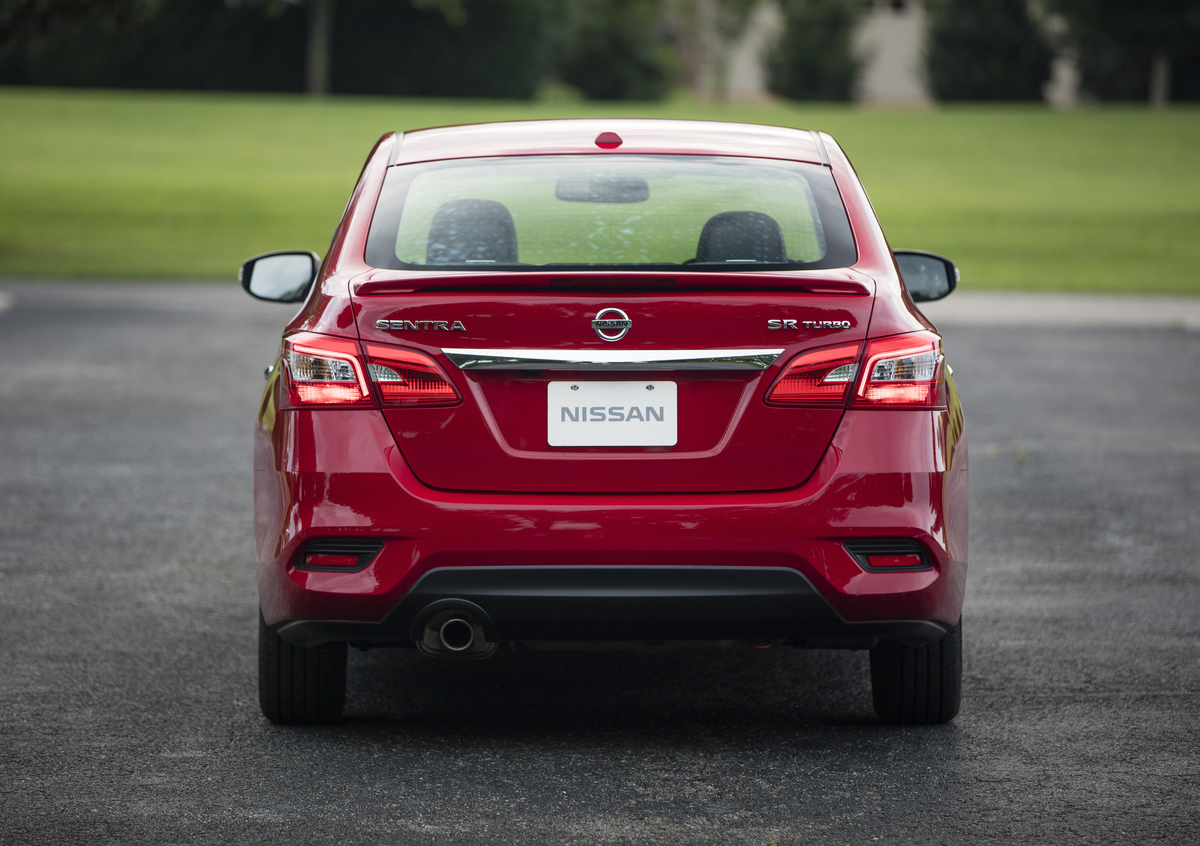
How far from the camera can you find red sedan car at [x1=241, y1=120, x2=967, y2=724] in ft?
12.2

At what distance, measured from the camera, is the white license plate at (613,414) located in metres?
3.73

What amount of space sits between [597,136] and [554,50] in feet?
209

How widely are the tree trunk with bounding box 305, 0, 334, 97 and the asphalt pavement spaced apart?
189 feet

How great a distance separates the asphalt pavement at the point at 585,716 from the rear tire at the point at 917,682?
0.17ft

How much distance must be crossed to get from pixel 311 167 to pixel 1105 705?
115 feet

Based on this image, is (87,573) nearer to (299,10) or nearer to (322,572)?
(322,572)

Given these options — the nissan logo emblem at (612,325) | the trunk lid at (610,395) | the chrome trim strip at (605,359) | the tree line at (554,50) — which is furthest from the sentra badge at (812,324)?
the tree line at (554,50)

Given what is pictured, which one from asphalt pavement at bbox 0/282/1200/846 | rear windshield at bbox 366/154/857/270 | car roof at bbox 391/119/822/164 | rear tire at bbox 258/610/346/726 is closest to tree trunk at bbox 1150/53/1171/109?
asphalt pavement at bbox 0/282/1200/846

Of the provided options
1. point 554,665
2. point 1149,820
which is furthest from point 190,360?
point 1149,820

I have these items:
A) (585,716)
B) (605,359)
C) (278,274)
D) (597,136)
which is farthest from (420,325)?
(278,274)

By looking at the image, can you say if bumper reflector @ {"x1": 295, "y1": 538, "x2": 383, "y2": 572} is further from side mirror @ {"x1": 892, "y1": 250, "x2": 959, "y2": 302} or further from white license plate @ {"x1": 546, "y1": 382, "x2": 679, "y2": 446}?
side mirror @ {"x1": 892, "y1": 250, "x2": 959, "y2": 302}

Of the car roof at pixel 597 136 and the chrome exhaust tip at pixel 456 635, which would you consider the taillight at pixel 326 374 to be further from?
the car roof at pixel 597 136

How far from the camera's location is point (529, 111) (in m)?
52.1

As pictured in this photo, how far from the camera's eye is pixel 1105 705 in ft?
15.0
